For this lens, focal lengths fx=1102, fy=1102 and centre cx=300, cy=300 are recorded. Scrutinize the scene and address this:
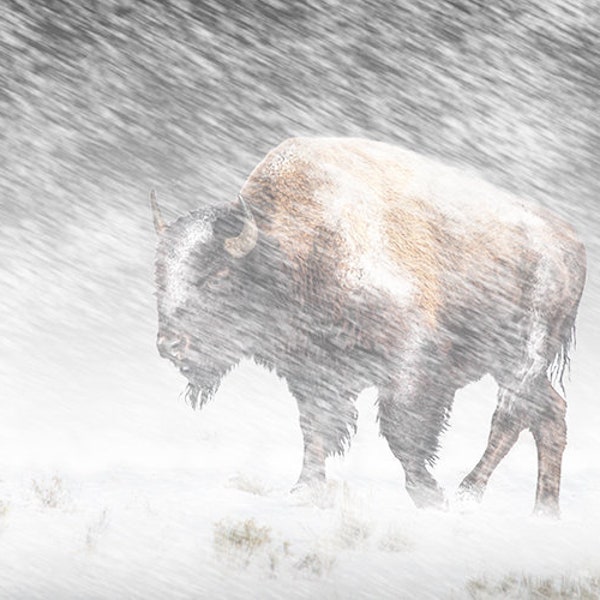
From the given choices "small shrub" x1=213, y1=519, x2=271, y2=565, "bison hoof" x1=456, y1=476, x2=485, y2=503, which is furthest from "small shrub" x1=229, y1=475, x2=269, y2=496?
"bison hoof" x1=456, y1=476, x2=485, y2=503

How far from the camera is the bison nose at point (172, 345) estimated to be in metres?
6.10

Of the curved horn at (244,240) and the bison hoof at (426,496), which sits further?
the curved horn at (244,240)

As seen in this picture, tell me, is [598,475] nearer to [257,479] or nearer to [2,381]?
[257,479]

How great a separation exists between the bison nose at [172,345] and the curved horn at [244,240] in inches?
22.7

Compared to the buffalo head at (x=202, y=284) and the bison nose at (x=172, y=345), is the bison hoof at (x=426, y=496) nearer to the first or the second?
the buffalo head at (x=202, y=284)

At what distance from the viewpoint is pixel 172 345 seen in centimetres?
612

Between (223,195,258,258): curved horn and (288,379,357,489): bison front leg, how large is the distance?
0.91 m

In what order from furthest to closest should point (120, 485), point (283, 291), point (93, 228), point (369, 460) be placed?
point (93, 228), point (369, 460), point (283, 291), point (120, 485)

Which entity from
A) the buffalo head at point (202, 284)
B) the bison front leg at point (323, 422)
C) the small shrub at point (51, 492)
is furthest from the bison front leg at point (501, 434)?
the small shrub at point (51, 492)

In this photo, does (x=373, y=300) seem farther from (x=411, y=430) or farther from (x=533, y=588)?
(x=533, y=588)

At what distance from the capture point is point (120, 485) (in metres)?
6.02

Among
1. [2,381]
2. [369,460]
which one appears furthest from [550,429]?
[2,381]

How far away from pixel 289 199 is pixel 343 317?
799mm

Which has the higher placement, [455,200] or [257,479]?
[455,200]
